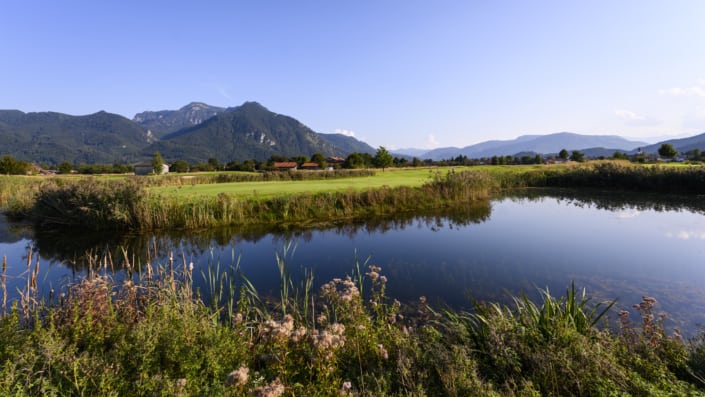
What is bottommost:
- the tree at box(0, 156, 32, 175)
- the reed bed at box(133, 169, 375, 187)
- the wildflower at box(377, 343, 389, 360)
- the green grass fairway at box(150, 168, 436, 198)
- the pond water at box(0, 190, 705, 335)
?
the pond water at box(0, 190, 705, 335)

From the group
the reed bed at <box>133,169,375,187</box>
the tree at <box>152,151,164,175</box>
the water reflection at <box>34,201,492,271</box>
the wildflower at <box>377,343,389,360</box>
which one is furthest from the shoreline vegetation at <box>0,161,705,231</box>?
the tree at <box>152,151,164,175</box>

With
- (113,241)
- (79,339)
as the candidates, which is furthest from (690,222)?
(113,241)

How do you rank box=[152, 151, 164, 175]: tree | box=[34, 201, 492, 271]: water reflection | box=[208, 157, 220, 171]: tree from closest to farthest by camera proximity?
box=[34, 201, 492, 271]: water reflection < box=[152, 151, 164, 175]: tree < box=[208, 157, 220, 171]: tree

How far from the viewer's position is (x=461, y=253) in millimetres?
11219

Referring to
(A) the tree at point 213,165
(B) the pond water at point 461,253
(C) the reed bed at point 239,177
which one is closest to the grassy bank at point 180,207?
(B) the pond water at point 461,253

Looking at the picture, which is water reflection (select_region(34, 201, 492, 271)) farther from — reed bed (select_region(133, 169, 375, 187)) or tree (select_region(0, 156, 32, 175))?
tree (select_region(0, 156, 32, 175))

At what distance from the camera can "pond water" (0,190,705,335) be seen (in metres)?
7.95

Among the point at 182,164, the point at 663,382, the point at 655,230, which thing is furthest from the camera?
the point at 182,164

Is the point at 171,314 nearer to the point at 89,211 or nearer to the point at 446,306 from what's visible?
the point at 446,306

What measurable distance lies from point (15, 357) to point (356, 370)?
3419 millimetres

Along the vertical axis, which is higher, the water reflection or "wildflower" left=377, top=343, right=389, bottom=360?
"wildflower" left=377, top=343, right=389, bottom=360

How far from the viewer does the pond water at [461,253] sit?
7.95 metres

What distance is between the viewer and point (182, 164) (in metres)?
92.2

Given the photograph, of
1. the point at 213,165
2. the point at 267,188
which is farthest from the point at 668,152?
the point at 213,165
